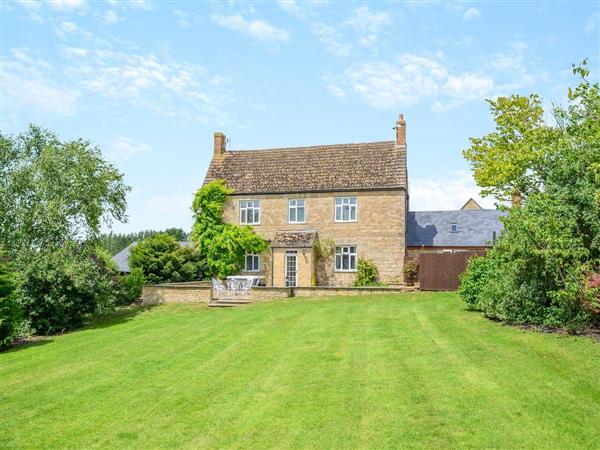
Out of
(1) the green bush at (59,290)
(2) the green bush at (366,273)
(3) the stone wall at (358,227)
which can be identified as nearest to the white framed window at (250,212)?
(3) the stone wall at (358,227)

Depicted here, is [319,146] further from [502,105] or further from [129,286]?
[129,286]

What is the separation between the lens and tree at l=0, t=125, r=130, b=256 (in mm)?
25828

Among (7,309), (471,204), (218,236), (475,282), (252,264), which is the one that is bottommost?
(7,309)

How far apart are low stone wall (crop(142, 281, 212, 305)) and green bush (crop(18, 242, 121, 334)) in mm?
4354

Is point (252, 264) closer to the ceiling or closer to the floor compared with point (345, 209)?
closer to the floor

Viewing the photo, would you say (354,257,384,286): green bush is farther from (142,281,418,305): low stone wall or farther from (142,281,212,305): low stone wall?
(142,281,212,305): low stone wall

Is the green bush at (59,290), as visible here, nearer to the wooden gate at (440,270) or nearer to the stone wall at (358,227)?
the stone wall at (358,227)

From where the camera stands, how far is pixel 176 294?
29.4m

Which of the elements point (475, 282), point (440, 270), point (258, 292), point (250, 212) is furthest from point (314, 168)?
point (475, 282)

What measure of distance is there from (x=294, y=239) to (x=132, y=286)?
10.7 meters

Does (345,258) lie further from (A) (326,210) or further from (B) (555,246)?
(B) (555,246)

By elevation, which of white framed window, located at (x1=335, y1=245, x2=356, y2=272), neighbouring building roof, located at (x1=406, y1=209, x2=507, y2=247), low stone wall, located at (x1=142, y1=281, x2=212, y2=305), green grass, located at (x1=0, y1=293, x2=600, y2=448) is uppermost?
neighbouring building roof, located at (x1=406, y1=209, x2=507, y2=247)

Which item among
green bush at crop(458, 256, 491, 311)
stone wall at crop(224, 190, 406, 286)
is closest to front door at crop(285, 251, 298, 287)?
stone wall at crop(224, 190, 406, 286)

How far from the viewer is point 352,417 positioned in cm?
870
